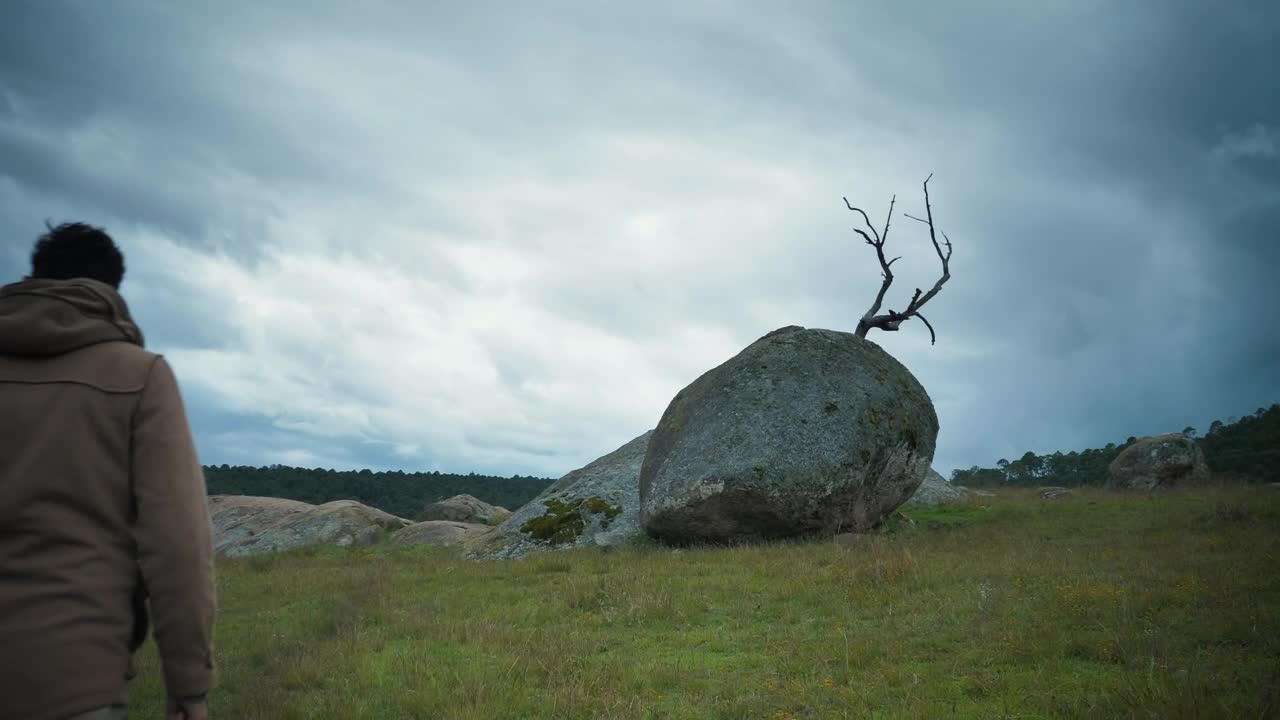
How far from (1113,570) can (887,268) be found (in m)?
11.8

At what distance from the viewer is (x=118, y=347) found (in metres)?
3.36

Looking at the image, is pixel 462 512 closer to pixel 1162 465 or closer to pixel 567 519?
pixel 567 519

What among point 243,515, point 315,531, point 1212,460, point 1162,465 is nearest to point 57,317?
point 315,531

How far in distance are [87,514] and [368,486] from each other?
236 feet

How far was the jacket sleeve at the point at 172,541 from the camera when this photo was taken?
10.3 ft

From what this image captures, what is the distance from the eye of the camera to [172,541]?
3178 mm

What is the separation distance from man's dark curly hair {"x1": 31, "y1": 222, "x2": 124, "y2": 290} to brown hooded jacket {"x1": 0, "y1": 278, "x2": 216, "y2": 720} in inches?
10.2

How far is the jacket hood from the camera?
3.17 meters

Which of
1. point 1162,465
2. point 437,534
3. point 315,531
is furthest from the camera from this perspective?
point 1162,465

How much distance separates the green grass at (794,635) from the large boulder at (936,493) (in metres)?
10.5

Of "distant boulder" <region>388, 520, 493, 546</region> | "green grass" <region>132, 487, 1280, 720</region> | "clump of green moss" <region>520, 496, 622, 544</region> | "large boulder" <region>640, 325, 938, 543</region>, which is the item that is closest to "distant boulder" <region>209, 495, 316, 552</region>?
"distant boulder" <region>388, 520, 493, 546</region>

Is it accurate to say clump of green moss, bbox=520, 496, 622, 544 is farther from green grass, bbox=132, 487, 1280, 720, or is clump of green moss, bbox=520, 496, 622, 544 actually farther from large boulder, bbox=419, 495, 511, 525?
large boulder, bbox=419, 495, 511, 525

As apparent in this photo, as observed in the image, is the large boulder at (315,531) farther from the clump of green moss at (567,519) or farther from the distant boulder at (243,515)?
the clump of green moss at (567,519)

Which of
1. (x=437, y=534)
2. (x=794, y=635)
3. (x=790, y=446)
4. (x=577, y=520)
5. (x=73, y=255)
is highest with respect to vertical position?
(x=790, y=446)
